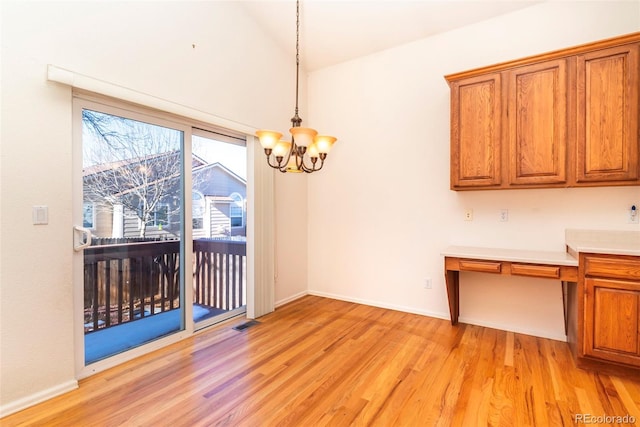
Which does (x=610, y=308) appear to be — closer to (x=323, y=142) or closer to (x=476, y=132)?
(x=476, y=132)

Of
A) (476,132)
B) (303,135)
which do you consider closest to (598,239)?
(476,132)

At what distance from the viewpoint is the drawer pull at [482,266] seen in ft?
9.09

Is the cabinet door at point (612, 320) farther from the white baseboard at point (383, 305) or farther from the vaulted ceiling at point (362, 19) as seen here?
the vaulted ceiling at point (362, 19)

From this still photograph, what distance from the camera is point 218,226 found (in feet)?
11.2

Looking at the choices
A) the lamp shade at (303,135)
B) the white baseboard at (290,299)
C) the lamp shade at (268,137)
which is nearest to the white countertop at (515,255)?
the lamp shade at (303,135)

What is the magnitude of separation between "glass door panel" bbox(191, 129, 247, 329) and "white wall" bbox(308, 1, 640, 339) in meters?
1.21

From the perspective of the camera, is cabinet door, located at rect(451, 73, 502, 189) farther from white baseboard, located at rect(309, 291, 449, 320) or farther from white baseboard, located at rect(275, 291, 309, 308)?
white baseboard, located at rect(275, 291, 309, 308)

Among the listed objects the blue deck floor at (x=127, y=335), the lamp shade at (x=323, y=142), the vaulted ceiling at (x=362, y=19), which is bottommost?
the blue deck floor at (x=127, y=335)

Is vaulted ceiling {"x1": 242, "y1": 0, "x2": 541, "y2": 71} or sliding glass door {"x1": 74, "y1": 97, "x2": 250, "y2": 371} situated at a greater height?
vaulted ceiling {"x1": 242, "y1": 0, "x2": 541, "y2": 71}

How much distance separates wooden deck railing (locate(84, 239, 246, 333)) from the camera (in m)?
2.43

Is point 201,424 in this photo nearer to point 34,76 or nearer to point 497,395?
point 497,395

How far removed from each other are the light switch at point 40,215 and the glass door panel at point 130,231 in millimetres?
262

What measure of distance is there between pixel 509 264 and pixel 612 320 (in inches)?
29.2

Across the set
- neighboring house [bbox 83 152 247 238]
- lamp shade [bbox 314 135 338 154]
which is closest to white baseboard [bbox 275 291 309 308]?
neighboring house [bbox 83 152 247 238]
